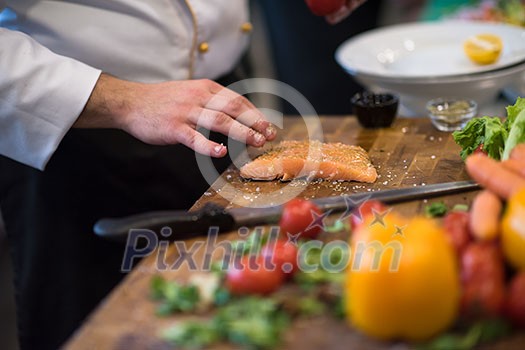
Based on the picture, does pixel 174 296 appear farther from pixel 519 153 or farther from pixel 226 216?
pixel 519 153

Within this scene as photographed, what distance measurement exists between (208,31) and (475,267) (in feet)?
4.07

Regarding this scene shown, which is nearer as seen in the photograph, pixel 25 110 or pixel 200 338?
pixel 200 338

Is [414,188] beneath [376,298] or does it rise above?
beneath

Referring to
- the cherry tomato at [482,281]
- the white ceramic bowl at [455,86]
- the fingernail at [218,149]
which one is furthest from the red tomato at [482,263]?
the white ceramic bowl at [455,86]

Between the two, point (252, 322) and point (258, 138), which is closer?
point (252, 322)

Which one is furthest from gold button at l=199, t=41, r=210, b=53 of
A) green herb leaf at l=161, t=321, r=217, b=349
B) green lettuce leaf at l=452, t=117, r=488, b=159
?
green herb leaf at l=161, t=321, r=217, b=349

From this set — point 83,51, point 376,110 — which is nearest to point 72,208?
point 83,51

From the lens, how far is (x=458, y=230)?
1276 millimetres

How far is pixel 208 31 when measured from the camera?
83.4 inches

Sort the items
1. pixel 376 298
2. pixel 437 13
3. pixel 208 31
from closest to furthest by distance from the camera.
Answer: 1. pixel 376 298
2. pixel 208 31
3. pixel 437 13

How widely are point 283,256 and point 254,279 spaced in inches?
3.5

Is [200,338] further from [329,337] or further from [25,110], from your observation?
[25,110]

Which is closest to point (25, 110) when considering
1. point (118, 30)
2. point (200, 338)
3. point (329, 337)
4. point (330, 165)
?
point (118, 30)

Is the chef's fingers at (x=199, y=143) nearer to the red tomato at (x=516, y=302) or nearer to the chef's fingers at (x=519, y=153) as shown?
the chef's fingers at (x=519, y=153)
